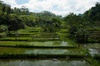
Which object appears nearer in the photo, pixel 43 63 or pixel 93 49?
pixel 43 63

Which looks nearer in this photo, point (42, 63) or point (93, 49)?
point (42, 63)

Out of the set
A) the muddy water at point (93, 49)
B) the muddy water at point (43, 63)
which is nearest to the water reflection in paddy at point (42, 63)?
the muddy water at point (43, 63)

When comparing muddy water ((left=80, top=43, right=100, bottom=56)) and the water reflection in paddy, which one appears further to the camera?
muddy water ((left=80, top=43, right=100, bottom=56))

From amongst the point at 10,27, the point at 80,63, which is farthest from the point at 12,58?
the point at 10,27

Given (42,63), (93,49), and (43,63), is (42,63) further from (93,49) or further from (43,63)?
(93,49)

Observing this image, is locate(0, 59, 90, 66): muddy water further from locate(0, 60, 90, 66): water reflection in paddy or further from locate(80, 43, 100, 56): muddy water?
locate(80, 43, 100, 56): muddy water

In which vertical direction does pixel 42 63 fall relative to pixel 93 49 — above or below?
below

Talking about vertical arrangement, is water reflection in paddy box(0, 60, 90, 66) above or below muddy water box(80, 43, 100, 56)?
below

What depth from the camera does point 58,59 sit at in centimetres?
1952

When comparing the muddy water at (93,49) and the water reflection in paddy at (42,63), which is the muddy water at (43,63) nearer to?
the water reflection in paddy at (42,63)

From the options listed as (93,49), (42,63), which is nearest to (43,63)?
(42,63)

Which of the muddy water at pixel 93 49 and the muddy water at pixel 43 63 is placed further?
the muddy water at pixel 93 49

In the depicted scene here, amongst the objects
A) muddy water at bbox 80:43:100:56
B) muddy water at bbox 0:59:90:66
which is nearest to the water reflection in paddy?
muddy water at bbox 0:59:90:66

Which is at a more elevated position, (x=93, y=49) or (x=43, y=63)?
(x=93, y=49)
